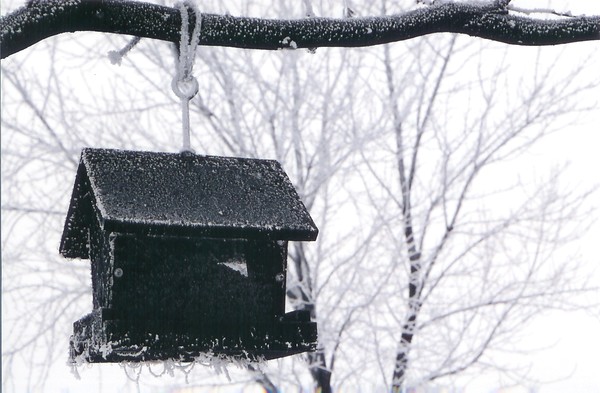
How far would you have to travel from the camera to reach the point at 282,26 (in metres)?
1.62

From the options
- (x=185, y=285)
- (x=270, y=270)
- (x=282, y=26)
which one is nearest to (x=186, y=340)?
(x=185, y=285)

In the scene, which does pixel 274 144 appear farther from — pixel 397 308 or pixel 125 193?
pixel 125 193

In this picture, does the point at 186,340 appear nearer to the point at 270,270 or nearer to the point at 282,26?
the point at 270,270

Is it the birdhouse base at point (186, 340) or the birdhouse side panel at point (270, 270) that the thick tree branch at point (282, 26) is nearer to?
the birdhouse side panel at point (270, 270)

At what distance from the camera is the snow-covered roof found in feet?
5.37

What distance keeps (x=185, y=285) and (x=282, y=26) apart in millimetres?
599

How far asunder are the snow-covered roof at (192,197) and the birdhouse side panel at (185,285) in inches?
3.7

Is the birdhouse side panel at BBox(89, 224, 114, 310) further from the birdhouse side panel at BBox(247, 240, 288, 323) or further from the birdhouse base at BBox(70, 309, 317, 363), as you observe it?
the birdhouse side panel at BBox(247, 240, 288, 323)

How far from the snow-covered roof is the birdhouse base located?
0.65ft

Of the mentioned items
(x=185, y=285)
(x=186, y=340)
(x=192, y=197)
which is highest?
(x=192, y=197)

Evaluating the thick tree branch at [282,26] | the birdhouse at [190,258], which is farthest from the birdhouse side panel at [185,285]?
the thick tree branch at [282,26]

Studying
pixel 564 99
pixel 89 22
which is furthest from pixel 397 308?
pixel 89 22

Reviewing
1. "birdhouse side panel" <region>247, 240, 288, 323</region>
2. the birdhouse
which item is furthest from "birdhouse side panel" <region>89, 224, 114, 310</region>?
"birdhouse side panel" <region>247, 240, 288, 323</region>

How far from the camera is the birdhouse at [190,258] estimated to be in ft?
5.40
